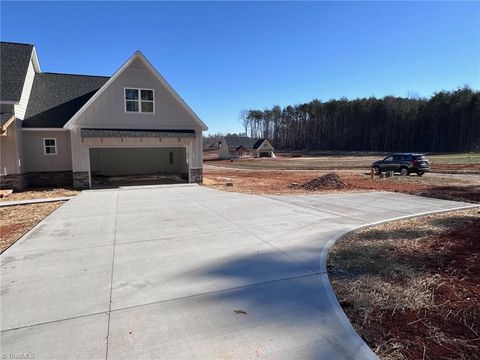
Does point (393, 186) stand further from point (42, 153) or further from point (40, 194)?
point (42, 153)

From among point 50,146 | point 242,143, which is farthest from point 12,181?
point 242,143

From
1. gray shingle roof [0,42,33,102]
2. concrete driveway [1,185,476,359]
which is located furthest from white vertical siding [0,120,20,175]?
concrete driveway [1,185,476,359]

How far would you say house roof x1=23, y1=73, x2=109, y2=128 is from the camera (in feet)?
55.4

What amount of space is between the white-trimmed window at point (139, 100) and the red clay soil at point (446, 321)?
15764 millimetres

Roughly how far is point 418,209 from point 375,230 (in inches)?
138

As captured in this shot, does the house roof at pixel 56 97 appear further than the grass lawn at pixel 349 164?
No

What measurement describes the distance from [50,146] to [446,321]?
18.7 m

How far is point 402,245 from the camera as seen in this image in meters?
6.09

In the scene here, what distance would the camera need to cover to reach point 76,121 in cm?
1617

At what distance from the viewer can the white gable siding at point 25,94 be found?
1571cm

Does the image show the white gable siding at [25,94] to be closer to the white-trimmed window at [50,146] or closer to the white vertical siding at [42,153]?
the white vertical siding at [42,153]

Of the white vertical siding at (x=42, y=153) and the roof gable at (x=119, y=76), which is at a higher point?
the roof gable at (x=119, y=76)

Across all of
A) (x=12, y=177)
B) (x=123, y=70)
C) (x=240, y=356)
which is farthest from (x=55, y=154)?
(x=240, y=356)

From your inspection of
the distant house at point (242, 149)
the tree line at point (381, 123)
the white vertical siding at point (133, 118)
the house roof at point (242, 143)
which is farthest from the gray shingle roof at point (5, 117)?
the tree line at point (381, 123)
